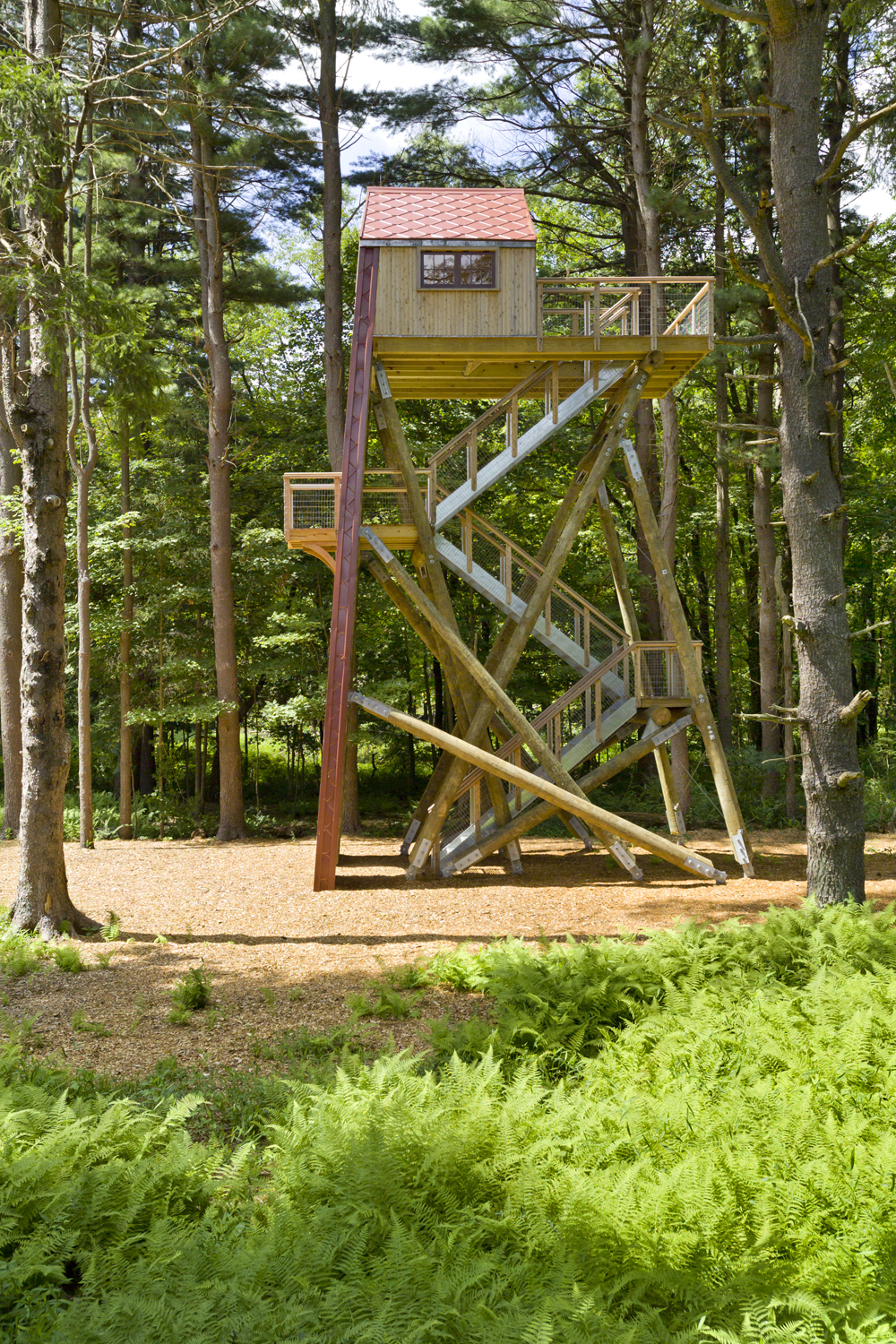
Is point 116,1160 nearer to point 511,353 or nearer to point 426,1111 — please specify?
point 426,1111

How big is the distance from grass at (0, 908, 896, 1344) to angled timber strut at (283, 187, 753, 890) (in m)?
7.23

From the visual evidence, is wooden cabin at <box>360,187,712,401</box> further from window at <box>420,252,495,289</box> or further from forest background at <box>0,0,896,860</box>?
forest background at <box>0,0,896,860</box>

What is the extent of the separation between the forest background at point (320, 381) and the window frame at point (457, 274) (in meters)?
5.25

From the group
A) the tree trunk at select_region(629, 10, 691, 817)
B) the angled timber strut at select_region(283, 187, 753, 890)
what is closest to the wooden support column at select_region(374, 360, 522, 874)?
the angled timber strut at select_region(283, 187, 753, 890)

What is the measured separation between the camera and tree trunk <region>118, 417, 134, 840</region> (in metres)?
20.7

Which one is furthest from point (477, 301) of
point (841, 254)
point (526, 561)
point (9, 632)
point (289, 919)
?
point (9, 632)

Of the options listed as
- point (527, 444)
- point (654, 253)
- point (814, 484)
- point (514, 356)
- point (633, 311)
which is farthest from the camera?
point (654, 253)

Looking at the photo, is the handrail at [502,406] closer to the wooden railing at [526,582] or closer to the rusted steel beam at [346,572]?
the wooden railing at [526,582]

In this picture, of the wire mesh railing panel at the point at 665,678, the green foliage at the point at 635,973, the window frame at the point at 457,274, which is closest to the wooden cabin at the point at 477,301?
the window frame at the point at 457,274

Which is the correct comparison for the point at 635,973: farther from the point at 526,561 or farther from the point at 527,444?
the point at 526,561

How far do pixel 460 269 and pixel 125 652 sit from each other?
37.4ft

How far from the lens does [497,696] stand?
1380 centimetres

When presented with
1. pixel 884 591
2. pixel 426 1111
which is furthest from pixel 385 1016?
pixel 884 591

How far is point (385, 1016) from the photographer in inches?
322
